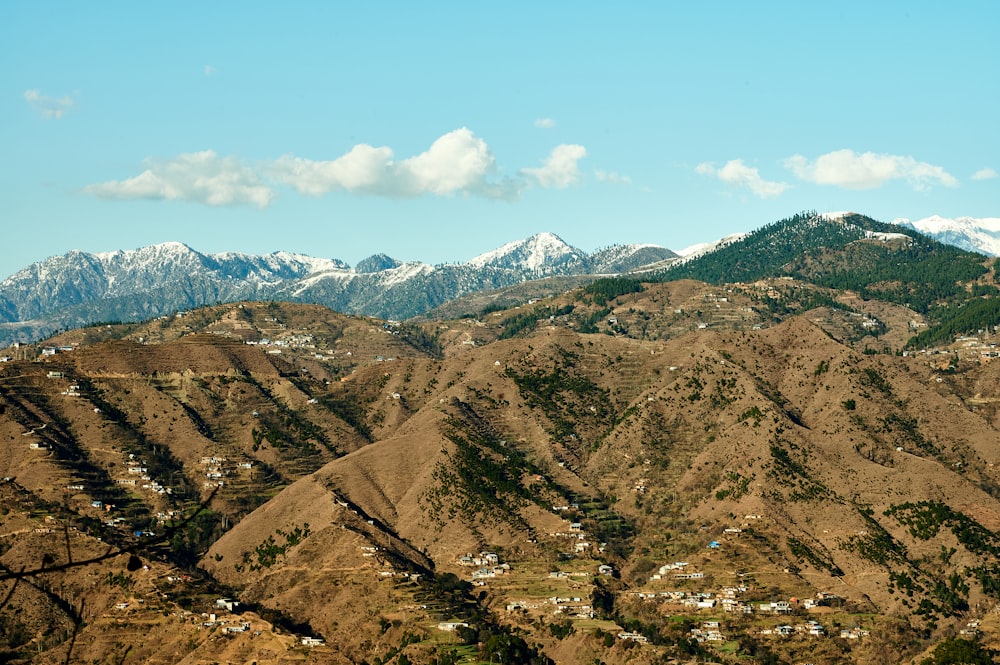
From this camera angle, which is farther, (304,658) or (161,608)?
(161,608)

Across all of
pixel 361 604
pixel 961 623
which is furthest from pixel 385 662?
pixel 961 623

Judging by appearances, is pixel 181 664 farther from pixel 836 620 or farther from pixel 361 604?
pixel 836 620

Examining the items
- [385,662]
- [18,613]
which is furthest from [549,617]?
[18,613]

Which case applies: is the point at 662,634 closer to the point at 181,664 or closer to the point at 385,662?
the point at 385,662

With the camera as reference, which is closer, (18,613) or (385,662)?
(385,662)

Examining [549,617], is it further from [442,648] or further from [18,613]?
[18,613]

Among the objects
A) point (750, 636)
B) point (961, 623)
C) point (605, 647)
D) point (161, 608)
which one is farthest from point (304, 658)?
point (961, 623)

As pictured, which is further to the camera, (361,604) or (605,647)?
(361,604)
